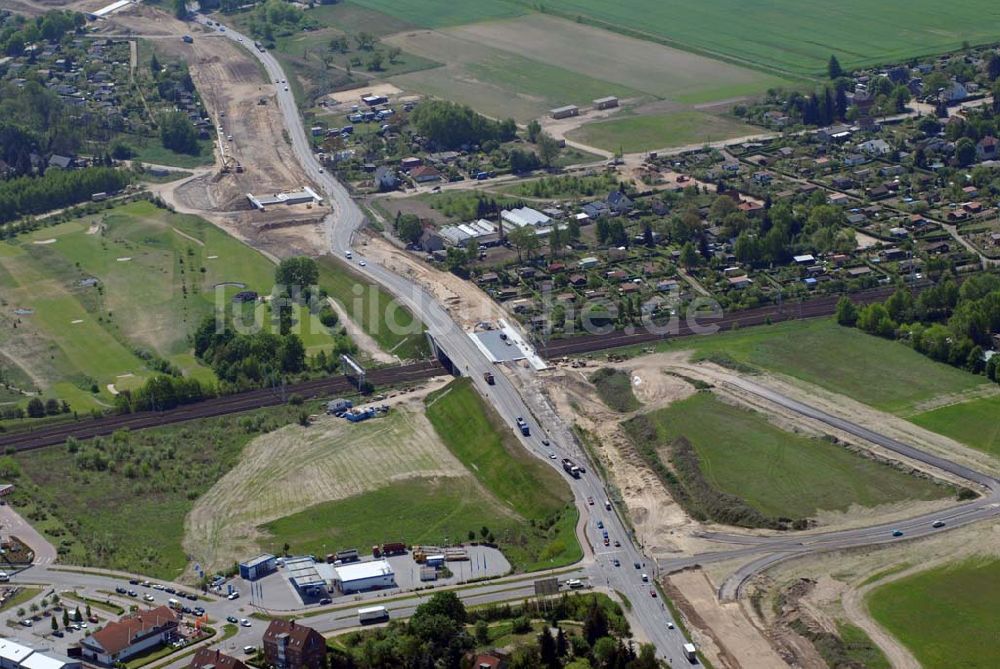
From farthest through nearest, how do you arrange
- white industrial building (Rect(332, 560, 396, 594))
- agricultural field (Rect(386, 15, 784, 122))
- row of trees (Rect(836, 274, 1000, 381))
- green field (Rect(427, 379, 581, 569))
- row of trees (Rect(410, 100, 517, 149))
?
agricultural field (Rect(386, 15, 784, 122)) → row of trees (Rect(410, 100, 517, 149)) → row of trees (Rect(836, 274, 1000, 381)) → green field (Rect(427, 379, 581, 569)) → white industrial building (Rect(332, 560, 396, 594))

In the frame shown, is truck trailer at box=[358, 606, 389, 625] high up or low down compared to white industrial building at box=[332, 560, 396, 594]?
up

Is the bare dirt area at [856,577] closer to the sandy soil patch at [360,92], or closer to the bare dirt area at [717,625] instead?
the bare dirt area at [717,625]

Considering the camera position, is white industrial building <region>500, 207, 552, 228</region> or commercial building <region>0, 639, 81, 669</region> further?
white industrial building <region>500, 207, 552, 228</region>

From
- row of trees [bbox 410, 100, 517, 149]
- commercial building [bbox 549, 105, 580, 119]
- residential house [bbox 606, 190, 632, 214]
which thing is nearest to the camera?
residential house [bbox 606, 190, 632, 214]

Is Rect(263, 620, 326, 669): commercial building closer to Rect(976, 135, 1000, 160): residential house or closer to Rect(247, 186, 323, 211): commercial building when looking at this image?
Rect(247, 186, 323, 211): commercial building

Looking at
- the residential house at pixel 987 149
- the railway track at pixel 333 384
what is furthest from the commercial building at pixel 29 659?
the residential house at pixel 987 149

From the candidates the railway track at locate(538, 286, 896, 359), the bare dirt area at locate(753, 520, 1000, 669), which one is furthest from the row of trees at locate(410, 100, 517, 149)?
the bare dirt area at locate(753, 520, 1000, 669)

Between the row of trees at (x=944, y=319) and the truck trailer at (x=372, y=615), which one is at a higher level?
the row of trees at (x=944, y=319)
